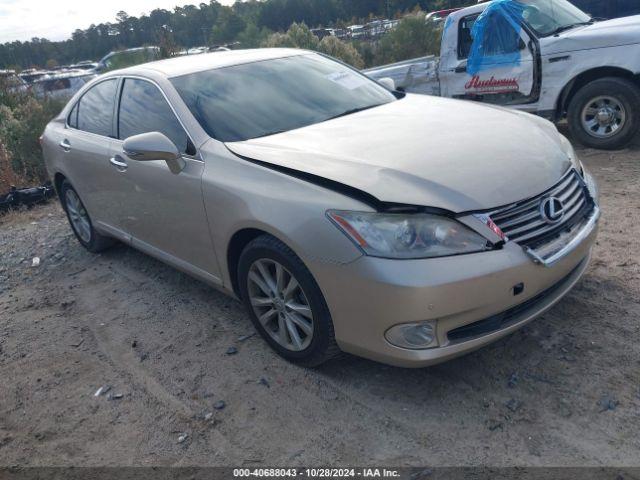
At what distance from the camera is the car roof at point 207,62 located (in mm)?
4082

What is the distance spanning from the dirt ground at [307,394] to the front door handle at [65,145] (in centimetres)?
158

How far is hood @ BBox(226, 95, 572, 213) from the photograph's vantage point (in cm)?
274

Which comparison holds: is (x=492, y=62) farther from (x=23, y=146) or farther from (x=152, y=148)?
(x=23, y=146)

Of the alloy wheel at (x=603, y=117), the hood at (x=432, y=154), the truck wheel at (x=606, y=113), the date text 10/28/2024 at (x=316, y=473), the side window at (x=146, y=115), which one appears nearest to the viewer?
the date text 10/28/2024 at (x=316, y=473)

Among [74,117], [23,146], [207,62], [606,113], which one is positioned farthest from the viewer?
[23,146]

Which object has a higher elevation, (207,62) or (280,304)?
(207,62)

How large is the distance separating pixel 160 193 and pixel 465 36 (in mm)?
5302

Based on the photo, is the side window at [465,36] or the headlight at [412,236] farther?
the side window at [465,36]

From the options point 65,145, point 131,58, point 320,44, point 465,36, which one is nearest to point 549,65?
point 465,36

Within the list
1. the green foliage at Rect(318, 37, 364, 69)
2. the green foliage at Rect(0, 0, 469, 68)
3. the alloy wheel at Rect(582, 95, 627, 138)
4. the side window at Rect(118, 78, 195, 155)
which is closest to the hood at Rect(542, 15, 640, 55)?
the alloy wheel at Rect(582, 95, 627, 138)

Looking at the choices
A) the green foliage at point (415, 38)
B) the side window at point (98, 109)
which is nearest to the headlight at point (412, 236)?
the side window at point (98, 109)

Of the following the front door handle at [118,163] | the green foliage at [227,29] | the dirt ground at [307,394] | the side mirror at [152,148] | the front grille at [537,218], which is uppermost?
the green foliage at [227,29]

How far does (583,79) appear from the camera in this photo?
6738mm

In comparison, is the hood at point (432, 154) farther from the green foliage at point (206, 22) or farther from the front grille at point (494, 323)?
the green foliage at point (206, 22)
